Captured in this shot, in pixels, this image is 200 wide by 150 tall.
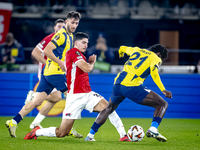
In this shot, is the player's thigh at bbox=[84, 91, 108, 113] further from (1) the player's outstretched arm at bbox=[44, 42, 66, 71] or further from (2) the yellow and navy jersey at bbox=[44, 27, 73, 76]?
(2) the yellow and navy jersey at bbox=[44, 27, 73, 76]

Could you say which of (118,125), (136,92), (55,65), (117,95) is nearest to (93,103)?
(117,95)

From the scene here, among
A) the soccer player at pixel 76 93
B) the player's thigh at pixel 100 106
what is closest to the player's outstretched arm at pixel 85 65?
the soccer player at pixel 76 93

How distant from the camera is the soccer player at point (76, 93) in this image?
15.5 feet

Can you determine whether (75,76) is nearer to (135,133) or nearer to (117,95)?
(117,95)

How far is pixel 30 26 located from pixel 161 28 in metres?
7.69

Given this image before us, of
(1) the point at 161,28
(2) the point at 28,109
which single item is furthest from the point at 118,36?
(2) the point at 28,109

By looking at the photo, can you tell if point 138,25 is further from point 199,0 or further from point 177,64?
point 177,64

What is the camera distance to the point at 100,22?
19.4 metres

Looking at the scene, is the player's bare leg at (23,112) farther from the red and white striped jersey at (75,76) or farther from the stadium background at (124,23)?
the stadium background at (124,23)

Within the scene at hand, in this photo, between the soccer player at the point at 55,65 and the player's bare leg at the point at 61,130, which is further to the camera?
the soccer player at the point at 55,65

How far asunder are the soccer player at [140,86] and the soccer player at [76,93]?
0.79 feet

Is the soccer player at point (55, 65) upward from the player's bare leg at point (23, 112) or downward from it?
upward

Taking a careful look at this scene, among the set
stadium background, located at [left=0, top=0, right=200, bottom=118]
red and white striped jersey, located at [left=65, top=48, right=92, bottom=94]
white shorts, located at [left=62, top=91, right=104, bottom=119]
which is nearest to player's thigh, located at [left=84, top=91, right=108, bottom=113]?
white shorts, located at [left=62, top=91, right=104, bottom=119]

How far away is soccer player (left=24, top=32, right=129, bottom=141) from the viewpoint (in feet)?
15.5
